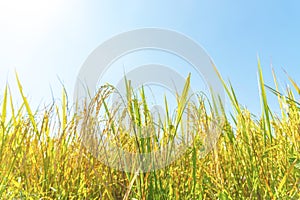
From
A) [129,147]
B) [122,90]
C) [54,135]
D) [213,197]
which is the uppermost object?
[122,90]

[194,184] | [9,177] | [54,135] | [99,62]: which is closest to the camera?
[194,184]

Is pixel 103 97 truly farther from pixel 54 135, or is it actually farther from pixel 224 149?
pixel 224 149

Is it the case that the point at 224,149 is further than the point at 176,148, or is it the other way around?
the point at 224,149

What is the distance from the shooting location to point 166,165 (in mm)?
1360

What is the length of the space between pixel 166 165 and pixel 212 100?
1.39 ft

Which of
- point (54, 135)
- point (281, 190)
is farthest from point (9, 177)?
point (281, 190)

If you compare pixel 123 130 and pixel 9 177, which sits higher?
pixel 123 130

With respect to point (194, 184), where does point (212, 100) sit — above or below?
above

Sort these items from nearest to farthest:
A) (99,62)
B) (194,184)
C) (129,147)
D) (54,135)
Answer: (194,184)
(129,147)
(54,135)
(99,62)

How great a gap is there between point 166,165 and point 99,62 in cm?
95

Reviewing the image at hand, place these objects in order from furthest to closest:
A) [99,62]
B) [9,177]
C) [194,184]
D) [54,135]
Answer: [99,62] < [54,135] < [9,177] < [194,184]

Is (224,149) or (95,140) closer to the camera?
(95,140)

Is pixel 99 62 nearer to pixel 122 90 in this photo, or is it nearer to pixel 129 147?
pixel 122 90

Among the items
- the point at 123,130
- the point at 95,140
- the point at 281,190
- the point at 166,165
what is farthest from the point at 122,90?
the point at 281,190
